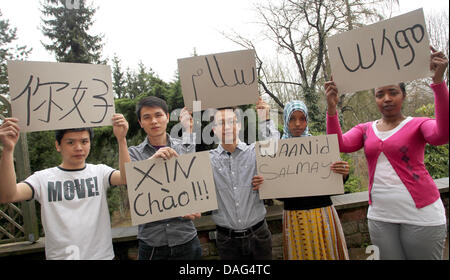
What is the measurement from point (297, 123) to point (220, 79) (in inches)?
21.1

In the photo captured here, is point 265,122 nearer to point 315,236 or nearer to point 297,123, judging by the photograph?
point 297,123

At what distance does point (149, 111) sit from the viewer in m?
1.50

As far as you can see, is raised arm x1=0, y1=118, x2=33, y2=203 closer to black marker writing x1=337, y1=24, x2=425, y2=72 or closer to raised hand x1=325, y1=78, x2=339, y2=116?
raised hand x1=325, y1=78, x2=339, y2=116

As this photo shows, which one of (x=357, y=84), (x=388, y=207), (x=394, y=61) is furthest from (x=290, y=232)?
(x=394, y=61)

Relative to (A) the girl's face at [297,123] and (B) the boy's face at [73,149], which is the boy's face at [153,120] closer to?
(B) the boy's face at [73,149]

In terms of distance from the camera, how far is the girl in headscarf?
1.48m

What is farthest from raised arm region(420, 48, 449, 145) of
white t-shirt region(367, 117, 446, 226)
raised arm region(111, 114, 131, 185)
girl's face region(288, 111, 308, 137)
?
raised arm region(111, 114, 131, 185)

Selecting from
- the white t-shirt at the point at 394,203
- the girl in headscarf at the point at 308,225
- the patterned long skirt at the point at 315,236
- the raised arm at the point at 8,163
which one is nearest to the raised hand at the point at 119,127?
the raised arm at the point at 8,163

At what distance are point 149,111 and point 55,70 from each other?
19.7 inches

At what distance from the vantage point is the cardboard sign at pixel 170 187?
50.9 inches

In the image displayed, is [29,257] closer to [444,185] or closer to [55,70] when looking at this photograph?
[55,70]

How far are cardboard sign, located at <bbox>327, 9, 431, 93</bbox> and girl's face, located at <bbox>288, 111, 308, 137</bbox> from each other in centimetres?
27

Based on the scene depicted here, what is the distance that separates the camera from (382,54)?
1.29 metres

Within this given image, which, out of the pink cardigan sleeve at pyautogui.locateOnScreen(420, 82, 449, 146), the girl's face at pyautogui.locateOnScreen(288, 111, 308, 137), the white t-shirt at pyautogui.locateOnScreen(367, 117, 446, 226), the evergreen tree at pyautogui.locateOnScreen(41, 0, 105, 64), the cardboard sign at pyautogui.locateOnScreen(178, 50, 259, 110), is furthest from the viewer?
the evergreen tree at pyautogui.locateOnScreen(41, 0, 105, 64)
